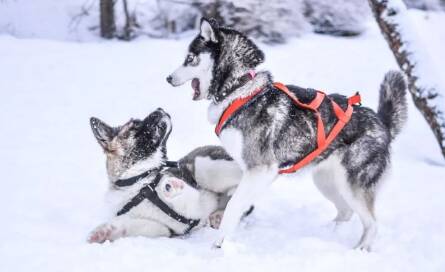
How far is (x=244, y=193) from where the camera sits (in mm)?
3473

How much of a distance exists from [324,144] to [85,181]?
253 cm

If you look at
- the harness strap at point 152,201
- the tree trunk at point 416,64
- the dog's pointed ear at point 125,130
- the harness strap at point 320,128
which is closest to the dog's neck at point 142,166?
the harness strap at point 152,201

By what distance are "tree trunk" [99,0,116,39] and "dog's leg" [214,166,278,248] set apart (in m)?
8.42

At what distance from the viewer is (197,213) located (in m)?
3.80

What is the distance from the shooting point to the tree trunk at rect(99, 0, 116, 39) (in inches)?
→ 426

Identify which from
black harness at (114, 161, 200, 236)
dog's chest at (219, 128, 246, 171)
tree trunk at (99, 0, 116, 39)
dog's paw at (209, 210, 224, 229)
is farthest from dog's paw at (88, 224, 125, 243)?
tree trunk at (99, 0, 116, 39)

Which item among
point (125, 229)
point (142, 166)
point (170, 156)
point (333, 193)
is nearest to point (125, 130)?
point (142, 166)

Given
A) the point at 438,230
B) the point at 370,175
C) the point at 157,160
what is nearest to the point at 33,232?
the point at 157,160

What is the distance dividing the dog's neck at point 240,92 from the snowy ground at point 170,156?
0.79 m

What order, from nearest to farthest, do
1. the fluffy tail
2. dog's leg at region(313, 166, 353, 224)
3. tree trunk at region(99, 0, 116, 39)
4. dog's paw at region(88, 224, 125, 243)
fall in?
dog's paw at region(88, 224, 125, 243)
the fluffy tail
dog's leg at region(313, 166, 353, 224)
tree trunk at region(99, 0, 116, 39)

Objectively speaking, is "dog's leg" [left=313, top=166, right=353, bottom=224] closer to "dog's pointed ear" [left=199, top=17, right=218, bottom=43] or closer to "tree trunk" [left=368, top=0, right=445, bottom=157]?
"dog's pointed ear" [left=199, top=17, right=218, bottom=43]

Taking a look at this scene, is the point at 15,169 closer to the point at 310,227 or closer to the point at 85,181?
the point at 85,181

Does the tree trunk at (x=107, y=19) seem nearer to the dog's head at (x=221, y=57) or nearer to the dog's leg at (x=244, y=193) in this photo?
the dog's head at (x=221, y=57)

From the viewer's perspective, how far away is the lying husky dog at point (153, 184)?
143 inches
